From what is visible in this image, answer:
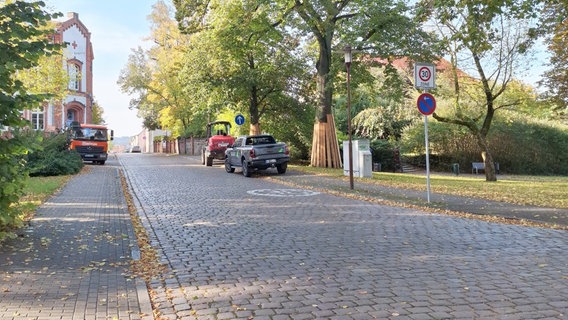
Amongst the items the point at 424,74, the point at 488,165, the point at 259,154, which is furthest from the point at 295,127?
the point at 424,74

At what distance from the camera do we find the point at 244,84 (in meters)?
28.2

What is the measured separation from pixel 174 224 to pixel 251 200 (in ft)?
11.9

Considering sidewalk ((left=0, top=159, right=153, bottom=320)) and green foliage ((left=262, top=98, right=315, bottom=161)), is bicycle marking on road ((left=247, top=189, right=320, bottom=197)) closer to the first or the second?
sidewalk ((left=0, top=159, right=153, bottom=320))

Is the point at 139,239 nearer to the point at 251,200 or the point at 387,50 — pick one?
the point at 251,200

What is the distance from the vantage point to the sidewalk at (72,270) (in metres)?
4.39

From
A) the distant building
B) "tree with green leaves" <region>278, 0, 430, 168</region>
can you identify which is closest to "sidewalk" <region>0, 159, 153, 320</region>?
"tree with green leaves" <region>278, 0, 430, 168</region>

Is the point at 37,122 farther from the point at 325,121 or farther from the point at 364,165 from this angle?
the point at 364,165

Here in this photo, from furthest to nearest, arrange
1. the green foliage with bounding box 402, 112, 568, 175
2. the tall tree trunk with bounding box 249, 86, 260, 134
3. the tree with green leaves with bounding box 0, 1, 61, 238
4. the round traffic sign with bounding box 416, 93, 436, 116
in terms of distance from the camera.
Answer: the green foliage with bounding box 402, 112, 568, 175 → the tall tree trunk with bounding box 249, 86, 260, 134 → the round traffic sign with bounding box 416, 93, 436, 116 → the tree with green leaves with bounding box 0, 1, 61, 238

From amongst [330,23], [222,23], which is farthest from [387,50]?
[222,23]

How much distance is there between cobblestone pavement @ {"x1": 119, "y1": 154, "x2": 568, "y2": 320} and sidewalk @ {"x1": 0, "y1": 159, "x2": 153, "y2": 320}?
402mm

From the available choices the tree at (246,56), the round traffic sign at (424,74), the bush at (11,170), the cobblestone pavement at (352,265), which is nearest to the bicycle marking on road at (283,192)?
the cobblestone pavement at (352,265)

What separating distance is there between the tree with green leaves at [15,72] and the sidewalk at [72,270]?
834 mm

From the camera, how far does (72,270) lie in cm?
566

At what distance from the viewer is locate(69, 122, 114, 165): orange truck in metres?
29.4
